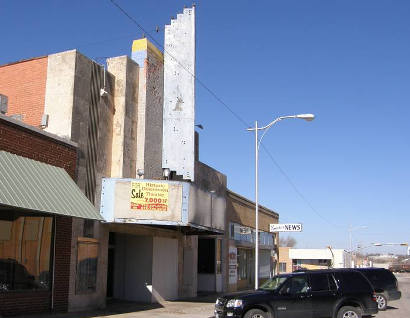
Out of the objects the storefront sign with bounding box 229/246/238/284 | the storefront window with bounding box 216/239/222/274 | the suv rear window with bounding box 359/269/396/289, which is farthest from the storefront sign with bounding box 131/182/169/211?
the storefront sign with bounding box 229/246/238/284

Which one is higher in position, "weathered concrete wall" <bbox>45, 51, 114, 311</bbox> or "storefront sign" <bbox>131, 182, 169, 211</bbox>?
"weathered concrete wall" <bbox>45, 51, 114, 311</bbox>

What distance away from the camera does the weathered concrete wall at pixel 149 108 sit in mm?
21828

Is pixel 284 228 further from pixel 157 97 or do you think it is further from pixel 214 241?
pixel 157 97

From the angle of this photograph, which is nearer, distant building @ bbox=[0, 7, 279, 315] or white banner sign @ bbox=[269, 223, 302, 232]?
distant building @ bbox=[0, 7, 279, 315]

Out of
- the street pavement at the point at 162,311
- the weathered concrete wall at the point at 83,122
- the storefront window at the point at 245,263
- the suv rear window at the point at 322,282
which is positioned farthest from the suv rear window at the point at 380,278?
the storefront window at the point at 245,263

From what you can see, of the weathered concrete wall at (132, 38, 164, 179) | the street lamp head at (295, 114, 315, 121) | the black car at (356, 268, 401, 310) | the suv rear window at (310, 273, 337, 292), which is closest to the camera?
the suv rear window at (310, 273, 337, 292)

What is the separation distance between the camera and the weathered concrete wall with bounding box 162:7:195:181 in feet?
72.3

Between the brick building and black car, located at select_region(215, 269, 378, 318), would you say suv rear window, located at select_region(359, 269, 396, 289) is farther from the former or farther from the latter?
the brick building

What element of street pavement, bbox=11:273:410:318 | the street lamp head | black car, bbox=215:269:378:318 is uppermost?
the street lamp head

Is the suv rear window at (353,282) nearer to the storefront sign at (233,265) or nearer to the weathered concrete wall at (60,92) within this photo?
the weathered concrete wall at (60,92)

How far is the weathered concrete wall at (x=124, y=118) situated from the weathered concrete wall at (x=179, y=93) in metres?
1.48

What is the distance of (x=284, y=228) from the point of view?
94.0ft

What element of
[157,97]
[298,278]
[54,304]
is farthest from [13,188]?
[157,97]

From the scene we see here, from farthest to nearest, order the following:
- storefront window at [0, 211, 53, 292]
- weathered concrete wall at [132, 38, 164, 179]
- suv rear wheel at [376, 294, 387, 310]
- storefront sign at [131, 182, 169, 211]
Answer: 1. suv rear wheel at [376, 294, 387, 310]
2. weathered concrete wall at [132, 38, 164, 179]
3. storefront sign at [131, 182, 169, 211]
4. storefront window at [0, 211, 53, 292]
